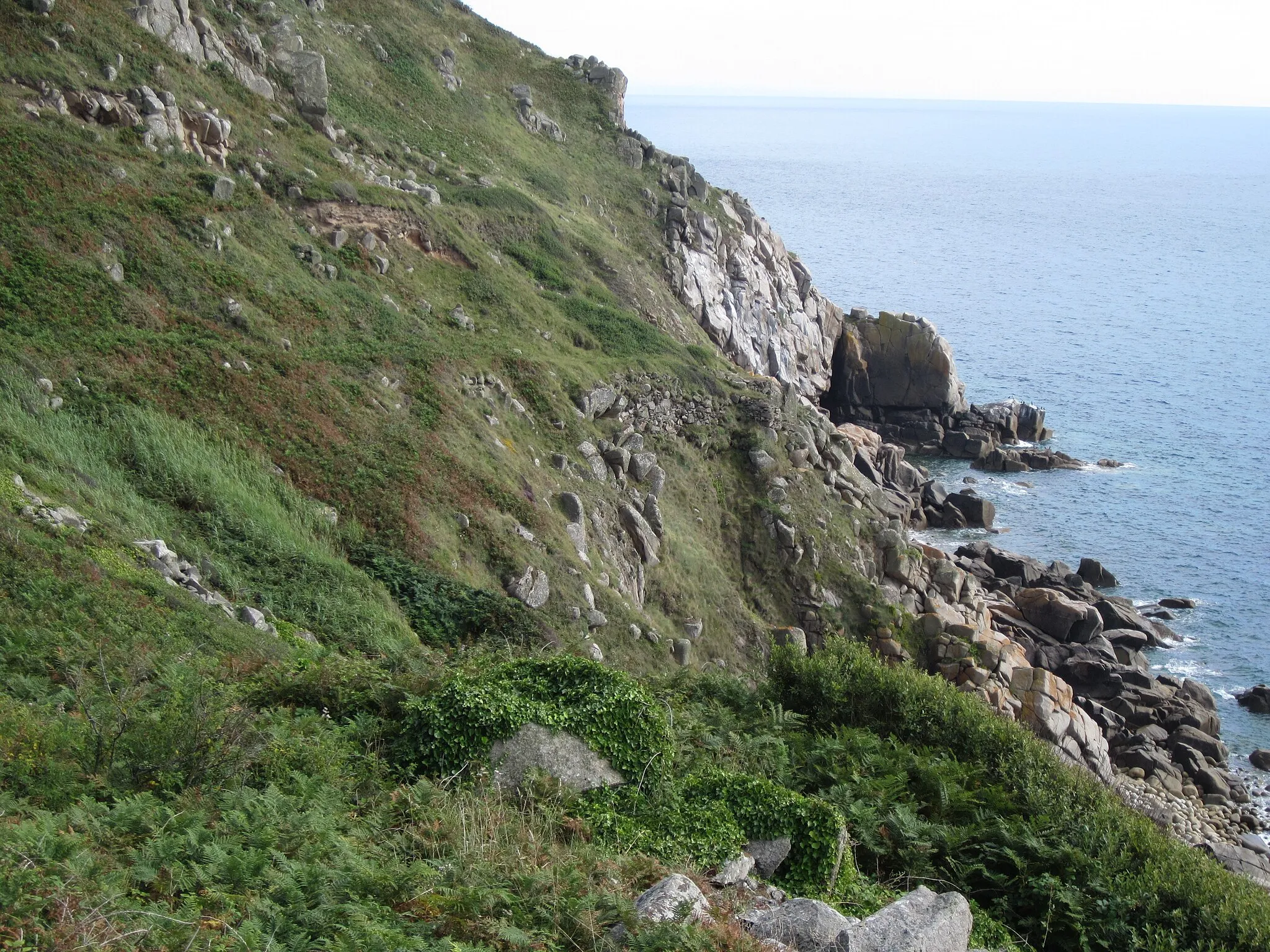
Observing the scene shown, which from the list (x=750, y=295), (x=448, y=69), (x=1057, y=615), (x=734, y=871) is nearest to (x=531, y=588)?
(x=734, y=871)

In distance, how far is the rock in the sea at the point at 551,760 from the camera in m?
13.8

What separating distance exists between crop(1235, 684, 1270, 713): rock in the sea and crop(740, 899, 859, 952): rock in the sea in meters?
44.4

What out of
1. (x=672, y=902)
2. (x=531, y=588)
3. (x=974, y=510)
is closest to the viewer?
(x=672, y=902)

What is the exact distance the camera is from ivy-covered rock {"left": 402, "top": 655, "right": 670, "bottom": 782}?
45.6 ft

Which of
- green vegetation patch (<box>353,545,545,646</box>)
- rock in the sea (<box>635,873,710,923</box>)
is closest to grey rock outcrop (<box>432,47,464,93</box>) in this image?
green vegetation patch (<box>353,545,545,646</box>)

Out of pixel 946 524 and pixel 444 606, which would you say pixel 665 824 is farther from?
pixel 946 524

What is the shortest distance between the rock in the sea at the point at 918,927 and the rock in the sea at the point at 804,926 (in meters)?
0.17

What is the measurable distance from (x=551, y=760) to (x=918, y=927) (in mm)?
5358

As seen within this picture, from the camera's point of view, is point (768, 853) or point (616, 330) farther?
point (616, 330)

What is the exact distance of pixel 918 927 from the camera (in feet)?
37.1

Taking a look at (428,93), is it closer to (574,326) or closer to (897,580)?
(574,326)

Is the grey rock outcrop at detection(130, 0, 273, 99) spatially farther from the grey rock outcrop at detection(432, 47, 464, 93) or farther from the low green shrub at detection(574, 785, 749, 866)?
the low green shrub at detection(574, 785, 749, 866)

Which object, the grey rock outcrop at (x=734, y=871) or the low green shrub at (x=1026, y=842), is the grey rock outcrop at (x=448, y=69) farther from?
the grey rock outcrop at (x=734, y=871)

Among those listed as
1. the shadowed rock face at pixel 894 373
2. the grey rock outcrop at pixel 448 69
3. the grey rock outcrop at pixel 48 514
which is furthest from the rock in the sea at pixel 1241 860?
the grey rock outcrop at pixel 448 69
